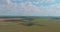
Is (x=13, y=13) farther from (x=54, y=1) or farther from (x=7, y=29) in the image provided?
(x=54, y=1)

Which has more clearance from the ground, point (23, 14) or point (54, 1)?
point (54, 1)

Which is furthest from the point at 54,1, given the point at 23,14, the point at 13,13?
the point at 13,13

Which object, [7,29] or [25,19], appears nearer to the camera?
[7,29]

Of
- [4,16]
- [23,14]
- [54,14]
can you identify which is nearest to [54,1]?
[54,14]

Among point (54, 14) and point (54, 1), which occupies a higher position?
point (54, 1)

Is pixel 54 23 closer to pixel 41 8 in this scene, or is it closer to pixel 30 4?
pixel 41 8

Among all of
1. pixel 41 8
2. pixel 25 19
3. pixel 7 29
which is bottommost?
pixel 7 29
